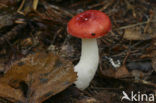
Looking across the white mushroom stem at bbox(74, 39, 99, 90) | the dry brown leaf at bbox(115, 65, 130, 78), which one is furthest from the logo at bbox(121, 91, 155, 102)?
the white mushroom stem at bbox(74, 39, 99, 90)

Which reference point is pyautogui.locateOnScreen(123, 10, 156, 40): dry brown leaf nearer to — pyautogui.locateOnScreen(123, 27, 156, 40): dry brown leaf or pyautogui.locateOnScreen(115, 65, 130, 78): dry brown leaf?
pyautogui.locateOnScreen(123, 27, 156, 40): dry brown leaf

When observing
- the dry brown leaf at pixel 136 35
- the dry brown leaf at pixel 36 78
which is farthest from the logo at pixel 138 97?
the dry brown leaf at pixel 136 35

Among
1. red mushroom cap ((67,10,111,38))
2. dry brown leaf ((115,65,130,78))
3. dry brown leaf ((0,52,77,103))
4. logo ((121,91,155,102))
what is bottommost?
logo ((121,91,155,102))

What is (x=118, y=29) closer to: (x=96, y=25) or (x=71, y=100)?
(x=96, y=25)

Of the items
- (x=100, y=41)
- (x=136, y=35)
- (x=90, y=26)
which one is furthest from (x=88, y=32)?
(x=136, y=35)

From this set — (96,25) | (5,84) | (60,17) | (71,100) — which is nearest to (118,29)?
(60,17)

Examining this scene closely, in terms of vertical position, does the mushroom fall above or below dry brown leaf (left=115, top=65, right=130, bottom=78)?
above

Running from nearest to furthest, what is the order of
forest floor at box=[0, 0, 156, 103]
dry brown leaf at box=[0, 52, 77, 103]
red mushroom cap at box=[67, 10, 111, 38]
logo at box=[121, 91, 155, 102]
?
dry brown leaf at box=[0, 52, 77, 103] → red mushroom cap at box=[67, 10, 111, 38] → logo at box=[121, 91, 155, 102] → forest floor at box=[0, 0, 156, 103]

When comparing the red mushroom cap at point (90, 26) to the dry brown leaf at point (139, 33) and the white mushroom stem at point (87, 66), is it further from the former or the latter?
the dry brown leaf at point (139, 33)
